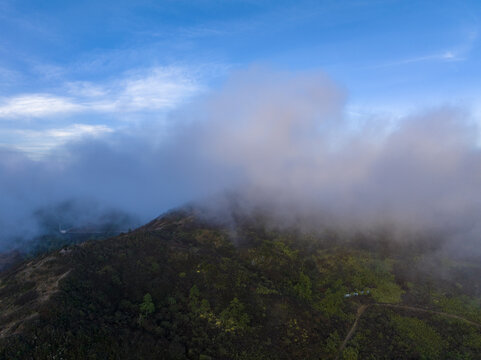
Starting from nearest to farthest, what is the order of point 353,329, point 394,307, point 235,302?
point 235,302 → point 353,329 → point 394,307

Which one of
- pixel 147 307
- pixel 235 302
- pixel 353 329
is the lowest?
pixel 353 329

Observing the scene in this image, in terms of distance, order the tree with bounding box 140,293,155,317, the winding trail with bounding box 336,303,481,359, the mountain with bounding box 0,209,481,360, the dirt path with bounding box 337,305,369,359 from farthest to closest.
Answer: the winding trail with bounding box 336,303,481,359 < the dirt path with bounding box 337,305,369,359 < the tree with bounding box 140,293,155,317 < the mountain with bounding box 0,209,481,360

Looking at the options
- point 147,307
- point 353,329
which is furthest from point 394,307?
point 147,307

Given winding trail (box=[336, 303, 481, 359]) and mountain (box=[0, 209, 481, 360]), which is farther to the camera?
winding trail (box=[336, 303, 481, 359])

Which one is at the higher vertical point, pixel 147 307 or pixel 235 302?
pixel 147 307

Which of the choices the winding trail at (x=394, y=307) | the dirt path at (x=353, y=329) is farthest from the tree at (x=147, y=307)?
the winding trail at (x=394, y=307)

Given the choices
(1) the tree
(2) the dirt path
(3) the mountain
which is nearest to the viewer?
(3) the mountain

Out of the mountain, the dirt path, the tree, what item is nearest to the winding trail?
the dirt path

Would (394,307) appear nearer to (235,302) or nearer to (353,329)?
(353,329)

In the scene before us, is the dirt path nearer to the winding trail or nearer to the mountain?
the winding trail
